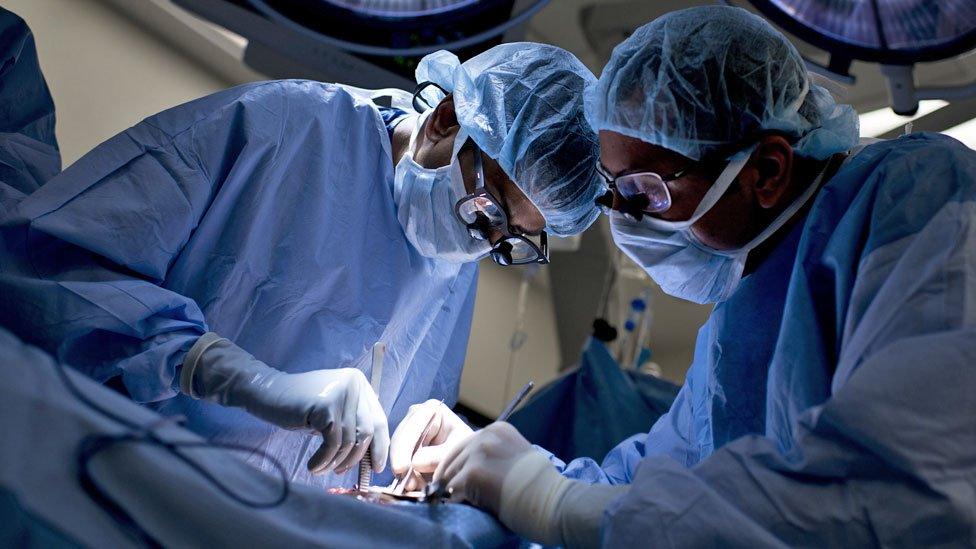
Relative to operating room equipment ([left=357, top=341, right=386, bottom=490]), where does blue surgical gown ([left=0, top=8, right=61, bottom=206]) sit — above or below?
above

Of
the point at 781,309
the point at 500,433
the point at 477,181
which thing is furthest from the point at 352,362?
the point at 781,309

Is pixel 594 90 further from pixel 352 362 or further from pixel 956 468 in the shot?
pixel 956 468

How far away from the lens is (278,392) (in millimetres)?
1527

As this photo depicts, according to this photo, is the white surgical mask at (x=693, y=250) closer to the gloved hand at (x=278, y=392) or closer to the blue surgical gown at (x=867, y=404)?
the blue surgical gown at (x=867, y=404)

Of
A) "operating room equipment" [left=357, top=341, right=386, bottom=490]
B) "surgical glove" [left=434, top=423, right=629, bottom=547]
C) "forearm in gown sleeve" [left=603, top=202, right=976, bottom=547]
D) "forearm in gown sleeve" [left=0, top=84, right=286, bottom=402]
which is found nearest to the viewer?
"forearm in gown sleeve" [left=603, top=202, right=976, bottom=547]

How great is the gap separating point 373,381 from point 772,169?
85 cm

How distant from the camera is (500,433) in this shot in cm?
136

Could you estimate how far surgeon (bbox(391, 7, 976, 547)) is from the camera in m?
1.04

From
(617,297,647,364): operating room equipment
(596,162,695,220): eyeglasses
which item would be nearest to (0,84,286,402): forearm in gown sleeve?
(596,162,695,220): eyeglasses

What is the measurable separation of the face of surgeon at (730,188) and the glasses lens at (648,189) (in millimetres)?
11

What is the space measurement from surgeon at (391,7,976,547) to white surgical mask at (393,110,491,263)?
329 mm

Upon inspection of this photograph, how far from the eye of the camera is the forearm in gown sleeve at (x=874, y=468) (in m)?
1.01

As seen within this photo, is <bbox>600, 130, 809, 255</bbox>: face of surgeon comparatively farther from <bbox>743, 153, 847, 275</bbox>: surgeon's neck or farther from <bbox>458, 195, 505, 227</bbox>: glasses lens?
<bbox>458, 195, 505, 227</bbox>: glasses lens

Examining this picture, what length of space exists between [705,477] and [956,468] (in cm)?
28
